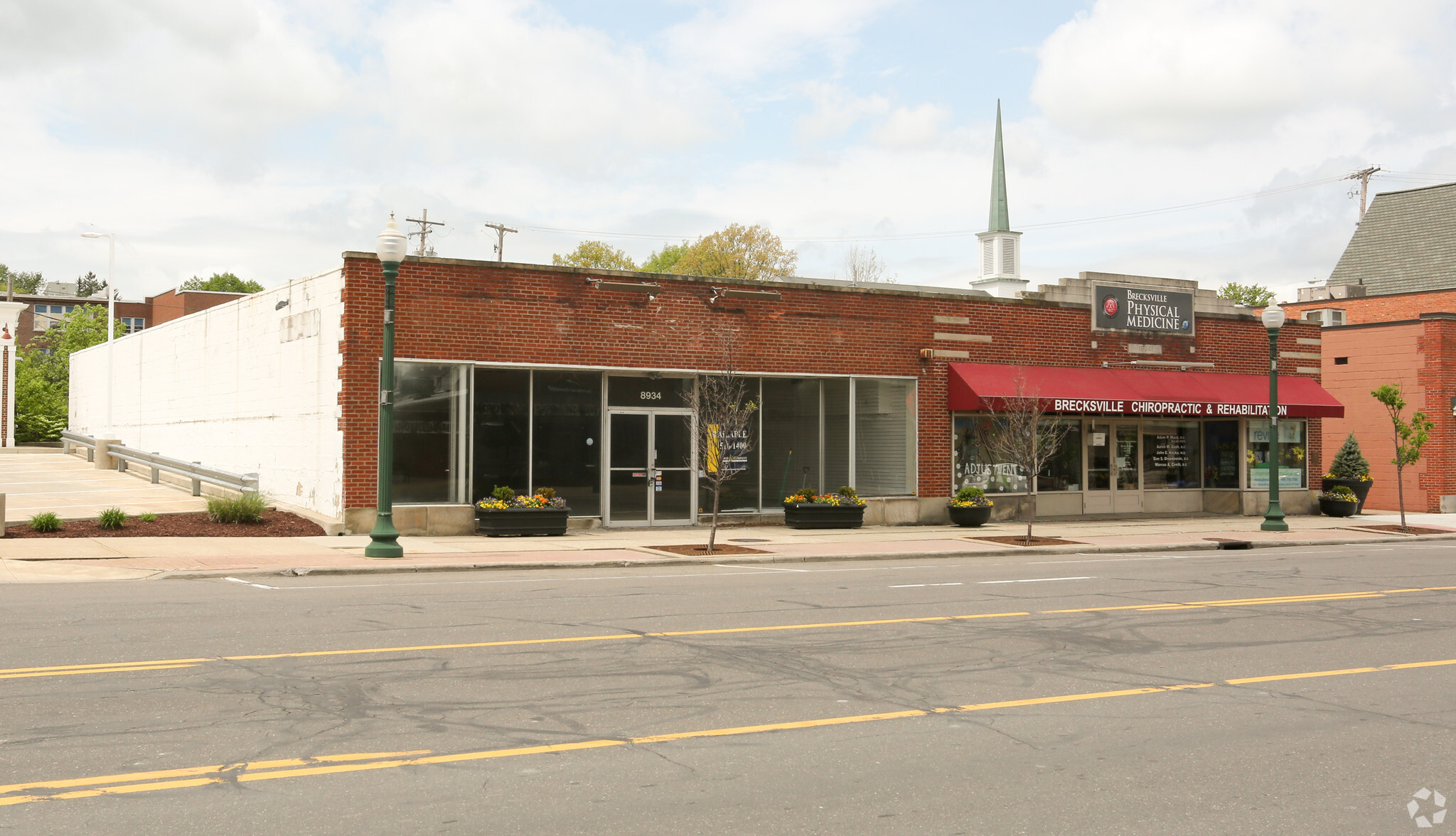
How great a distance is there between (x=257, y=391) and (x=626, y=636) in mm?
16595

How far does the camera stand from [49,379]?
5500 centimetres

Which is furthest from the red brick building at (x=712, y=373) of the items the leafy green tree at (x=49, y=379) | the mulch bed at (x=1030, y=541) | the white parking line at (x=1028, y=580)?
the leafy green tree at (x=49, y=379)

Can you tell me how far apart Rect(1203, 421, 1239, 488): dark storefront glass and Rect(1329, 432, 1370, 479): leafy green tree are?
328cm

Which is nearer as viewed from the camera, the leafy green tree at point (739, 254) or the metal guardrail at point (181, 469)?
the metal guardrail at point (181, 469)

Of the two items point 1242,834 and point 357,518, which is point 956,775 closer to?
point 1242,834

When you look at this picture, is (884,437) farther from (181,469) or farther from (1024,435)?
(181,469)

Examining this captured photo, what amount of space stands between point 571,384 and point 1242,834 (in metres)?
17.5

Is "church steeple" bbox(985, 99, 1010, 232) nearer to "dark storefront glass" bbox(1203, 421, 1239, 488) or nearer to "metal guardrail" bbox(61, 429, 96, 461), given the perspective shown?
"dark storefront glass" bbox(1203, 421, 1239, 488)

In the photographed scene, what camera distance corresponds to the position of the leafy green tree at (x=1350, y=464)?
30.0m

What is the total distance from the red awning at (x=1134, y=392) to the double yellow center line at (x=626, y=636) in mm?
10704

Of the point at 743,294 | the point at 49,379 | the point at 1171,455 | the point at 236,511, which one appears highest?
the point at 49,379

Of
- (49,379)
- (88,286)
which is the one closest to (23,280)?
(88,286)

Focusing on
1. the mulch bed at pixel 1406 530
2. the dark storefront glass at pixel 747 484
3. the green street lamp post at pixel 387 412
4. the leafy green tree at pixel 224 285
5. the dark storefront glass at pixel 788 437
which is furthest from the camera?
the leafy green tree at pixel 224 285

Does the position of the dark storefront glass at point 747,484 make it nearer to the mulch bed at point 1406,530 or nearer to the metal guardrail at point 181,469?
the metal guardrail at point 181,469
